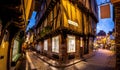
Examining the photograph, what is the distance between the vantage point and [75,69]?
12.2 metres

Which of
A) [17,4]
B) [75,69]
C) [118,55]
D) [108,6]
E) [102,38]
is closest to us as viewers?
[17,4]

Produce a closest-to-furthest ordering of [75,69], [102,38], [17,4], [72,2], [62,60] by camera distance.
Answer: [17,4], [75,69], [62,60], [72,2], [102,38]

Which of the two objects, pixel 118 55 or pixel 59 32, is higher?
pixel 59 32

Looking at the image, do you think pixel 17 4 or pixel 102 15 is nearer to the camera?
pixel 17 4

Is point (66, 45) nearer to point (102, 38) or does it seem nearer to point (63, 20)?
point (63, 20)

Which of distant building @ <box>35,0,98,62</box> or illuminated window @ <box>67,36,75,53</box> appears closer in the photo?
distant building @ <box>35,0,98,62</box>

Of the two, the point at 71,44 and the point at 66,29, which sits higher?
the point at 66,29

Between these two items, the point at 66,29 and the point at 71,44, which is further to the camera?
the point at 71,44

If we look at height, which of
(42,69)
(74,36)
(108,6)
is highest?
(108,6)

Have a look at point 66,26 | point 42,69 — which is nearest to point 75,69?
point 42,69

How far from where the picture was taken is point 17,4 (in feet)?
11.1

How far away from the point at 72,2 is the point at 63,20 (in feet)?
14.6

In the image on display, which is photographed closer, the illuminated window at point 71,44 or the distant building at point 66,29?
the distant building at point 66,29

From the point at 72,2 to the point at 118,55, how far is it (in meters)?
13.9
